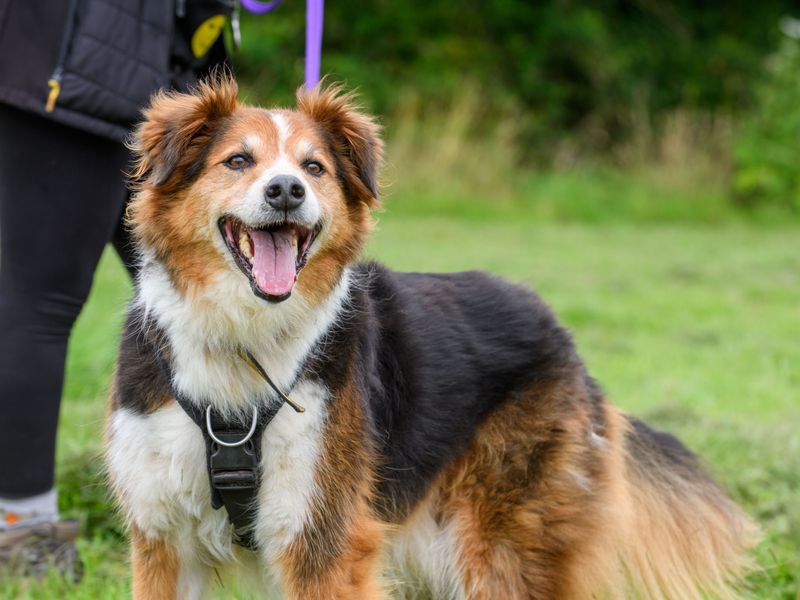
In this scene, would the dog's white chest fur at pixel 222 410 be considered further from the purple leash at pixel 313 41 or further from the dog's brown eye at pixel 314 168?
the purple leash at pixel 313 41

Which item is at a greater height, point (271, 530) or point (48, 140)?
point (48, 140)

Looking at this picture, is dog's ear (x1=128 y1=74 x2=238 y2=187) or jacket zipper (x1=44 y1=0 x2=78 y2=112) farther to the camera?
jacket zipper (x1=44 y1=0 x2=78 y2=112)

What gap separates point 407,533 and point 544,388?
1.94 ft

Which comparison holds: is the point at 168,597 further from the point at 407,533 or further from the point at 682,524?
the point at 682,524

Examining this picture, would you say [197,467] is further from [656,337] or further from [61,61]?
[656,337]

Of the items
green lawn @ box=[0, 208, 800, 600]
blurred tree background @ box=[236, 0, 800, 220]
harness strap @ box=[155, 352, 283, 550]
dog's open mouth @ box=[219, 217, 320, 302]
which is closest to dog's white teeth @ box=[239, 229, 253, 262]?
dog's open mouth @ box=[219, 217, 320, 302]

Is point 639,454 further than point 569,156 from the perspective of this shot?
No

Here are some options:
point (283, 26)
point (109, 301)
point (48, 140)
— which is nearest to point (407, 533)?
point (48, 140)

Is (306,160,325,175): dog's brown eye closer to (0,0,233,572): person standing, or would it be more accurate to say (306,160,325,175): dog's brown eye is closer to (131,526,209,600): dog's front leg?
(0,0,233,572): person standing

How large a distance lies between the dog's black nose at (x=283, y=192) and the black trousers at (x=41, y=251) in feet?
2.74

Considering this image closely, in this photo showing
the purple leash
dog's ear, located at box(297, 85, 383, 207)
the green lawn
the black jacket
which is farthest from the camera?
the green lawn

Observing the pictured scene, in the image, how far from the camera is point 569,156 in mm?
16469

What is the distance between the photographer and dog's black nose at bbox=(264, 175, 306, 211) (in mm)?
2578

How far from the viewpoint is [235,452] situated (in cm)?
258
